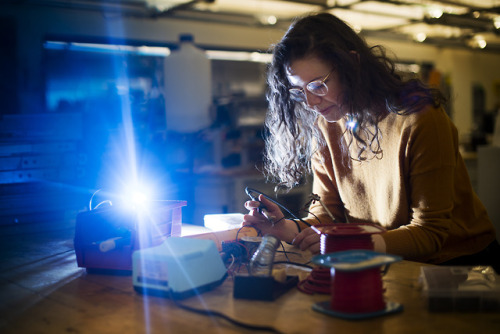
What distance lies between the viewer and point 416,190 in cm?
148

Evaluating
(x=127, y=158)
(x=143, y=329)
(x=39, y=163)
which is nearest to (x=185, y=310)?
(x=143, y=329)

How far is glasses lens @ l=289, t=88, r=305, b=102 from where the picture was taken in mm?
1599

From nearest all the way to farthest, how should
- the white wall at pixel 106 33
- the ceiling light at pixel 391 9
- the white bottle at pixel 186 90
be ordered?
the white bottle at pixel 186 90 → the white wall at pixel 106 33 → the ceiling light at pixel 391 9

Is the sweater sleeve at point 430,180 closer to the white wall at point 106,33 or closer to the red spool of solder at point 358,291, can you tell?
the red spool of solder at point 358,291

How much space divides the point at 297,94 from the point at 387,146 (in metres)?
0.33

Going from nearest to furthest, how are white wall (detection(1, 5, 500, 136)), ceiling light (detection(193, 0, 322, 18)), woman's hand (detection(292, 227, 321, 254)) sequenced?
woman's hand (detection(292, 227, 321, 254))
white wall (detection(1, 5, 500, 136))
ceiling light (detection(193, 0, 322, 18))

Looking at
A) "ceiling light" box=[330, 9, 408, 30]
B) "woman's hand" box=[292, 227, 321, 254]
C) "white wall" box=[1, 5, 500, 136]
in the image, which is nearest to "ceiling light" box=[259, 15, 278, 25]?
"white wall" box=[1, 5, 500, 136]

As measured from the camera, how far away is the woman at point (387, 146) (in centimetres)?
144

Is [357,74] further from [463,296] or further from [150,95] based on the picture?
[150,95]

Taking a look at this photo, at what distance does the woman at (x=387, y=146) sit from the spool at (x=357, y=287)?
40 cm

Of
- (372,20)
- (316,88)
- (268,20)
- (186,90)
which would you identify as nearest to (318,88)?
(316,88)

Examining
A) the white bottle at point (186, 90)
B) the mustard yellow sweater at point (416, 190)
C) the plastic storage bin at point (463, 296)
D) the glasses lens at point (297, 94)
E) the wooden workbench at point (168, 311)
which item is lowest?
the wooden workbench at point (168, 311)

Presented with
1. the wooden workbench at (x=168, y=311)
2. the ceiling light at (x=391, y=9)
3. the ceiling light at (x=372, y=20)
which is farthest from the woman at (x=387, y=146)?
the ceiling light at (x=372, y=20)

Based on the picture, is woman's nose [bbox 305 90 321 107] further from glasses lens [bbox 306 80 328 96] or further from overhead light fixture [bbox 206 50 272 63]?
overhead light fixture [bbox 206 50 272 63]
